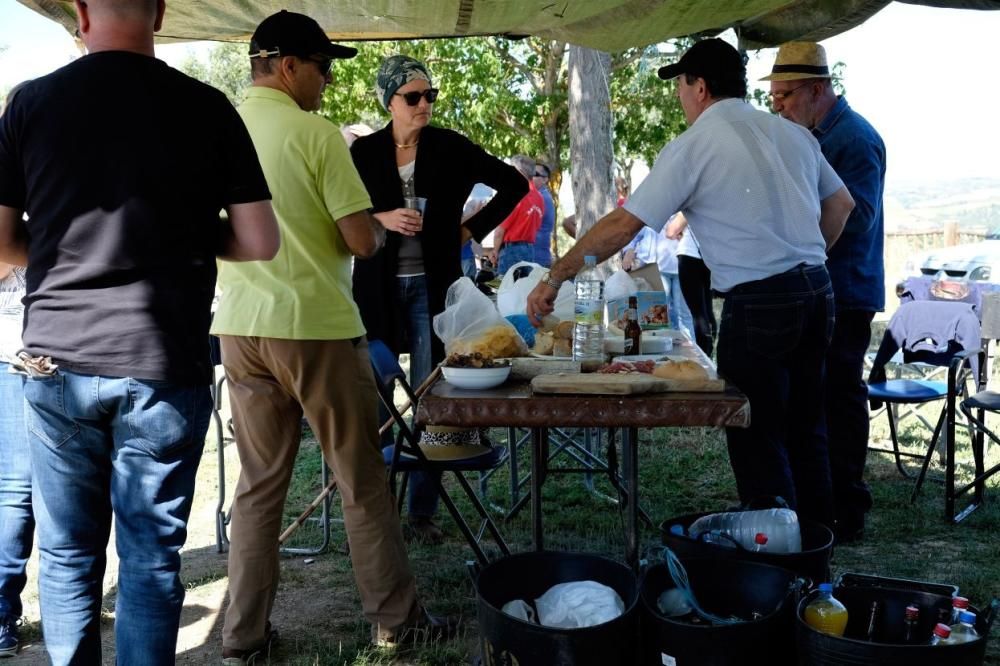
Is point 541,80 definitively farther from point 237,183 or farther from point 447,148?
point 237,183

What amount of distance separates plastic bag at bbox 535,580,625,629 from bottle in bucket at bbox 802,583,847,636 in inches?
19.4

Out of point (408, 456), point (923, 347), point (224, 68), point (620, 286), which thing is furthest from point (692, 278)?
point (224, 68)

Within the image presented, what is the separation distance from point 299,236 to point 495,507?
8.17ft

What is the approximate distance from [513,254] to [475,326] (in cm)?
499

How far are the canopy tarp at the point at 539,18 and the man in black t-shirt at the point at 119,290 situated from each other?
2297 mm

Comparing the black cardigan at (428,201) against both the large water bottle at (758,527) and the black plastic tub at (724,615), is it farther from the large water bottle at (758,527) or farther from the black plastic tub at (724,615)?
the black plastic tub at (724,615)

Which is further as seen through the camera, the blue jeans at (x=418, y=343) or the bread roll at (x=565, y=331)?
the blue jeans at (x=418, y=343)

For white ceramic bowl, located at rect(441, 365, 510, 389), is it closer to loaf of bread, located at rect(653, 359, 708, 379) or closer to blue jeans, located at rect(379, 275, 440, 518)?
loaf of bread, located at rect(653, 359, 708, 379)

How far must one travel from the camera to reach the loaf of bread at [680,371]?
270cm

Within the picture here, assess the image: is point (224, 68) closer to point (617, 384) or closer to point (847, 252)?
Result: point (847, 252)

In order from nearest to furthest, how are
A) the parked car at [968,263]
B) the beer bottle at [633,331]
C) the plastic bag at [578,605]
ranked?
1. the plastic bag at [578,605]
2. the beer bottle at [633,331]
3. the parked car at [968,263]

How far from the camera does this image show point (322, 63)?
299cm

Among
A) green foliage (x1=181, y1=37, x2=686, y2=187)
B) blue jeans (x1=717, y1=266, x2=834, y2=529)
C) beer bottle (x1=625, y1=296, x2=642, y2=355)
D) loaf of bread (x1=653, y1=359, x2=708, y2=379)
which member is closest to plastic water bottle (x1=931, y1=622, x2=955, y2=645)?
loaf of bread (x1=653, y1=359, x2=708, y2=379)

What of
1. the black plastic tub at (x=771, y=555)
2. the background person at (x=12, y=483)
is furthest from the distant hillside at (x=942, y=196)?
the background person at (x=12, y=483)
